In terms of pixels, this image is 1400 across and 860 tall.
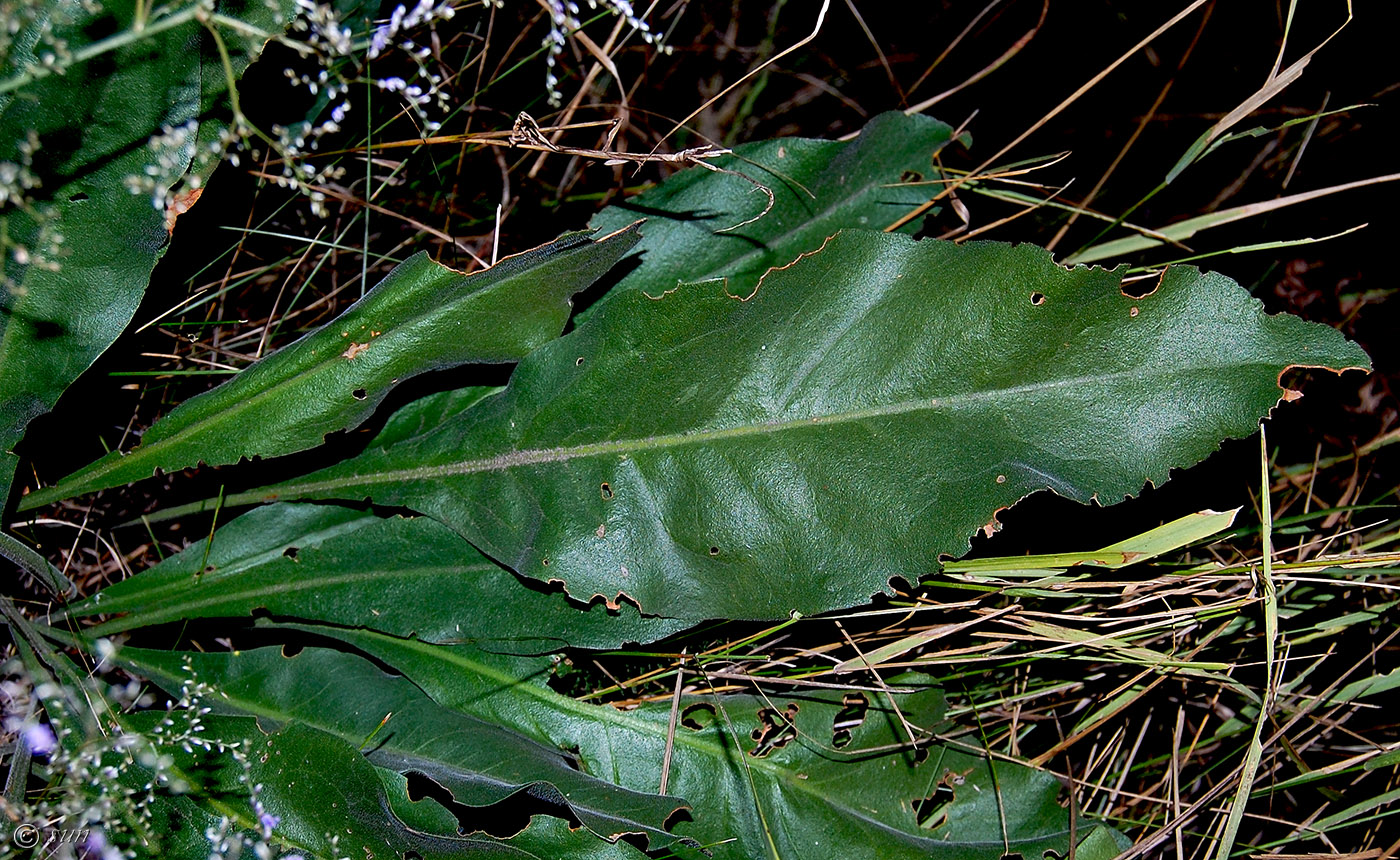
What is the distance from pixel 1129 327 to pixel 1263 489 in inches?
16.3

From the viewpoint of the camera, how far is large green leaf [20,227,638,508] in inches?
51.6

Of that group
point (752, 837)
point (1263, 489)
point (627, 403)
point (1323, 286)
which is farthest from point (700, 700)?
point (1323, 286)

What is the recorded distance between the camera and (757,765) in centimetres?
147

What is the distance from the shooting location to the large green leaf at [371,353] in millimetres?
1312

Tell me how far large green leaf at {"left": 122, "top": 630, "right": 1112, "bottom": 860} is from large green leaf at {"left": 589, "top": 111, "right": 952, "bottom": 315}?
659 millimetres

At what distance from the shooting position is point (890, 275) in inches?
50.5

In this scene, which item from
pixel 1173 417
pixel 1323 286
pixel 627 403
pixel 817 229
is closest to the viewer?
pixel 1173 417

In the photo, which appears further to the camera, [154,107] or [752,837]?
[752,837]

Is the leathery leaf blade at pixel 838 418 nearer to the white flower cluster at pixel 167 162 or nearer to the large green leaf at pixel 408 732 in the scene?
the large green leaf at pixel 408 732

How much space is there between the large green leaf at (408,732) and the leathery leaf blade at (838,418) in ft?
0.85

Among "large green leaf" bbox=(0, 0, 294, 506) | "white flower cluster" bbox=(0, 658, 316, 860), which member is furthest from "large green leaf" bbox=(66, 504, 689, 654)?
"large green leaf" bbox=(0, 0, 294, 506)

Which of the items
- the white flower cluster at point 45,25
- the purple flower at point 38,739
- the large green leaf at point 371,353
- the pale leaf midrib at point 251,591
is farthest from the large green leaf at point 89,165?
the purple flower at point 38,739

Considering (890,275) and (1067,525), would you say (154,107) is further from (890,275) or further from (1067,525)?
(1067,525)

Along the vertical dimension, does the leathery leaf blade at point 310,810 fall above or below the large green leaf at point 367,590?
below
